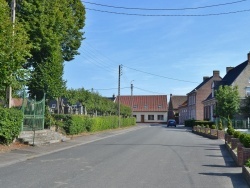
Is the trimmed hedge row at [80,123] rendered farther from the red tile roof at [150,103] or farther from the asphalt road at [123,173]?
the red tile roof at [150,103]

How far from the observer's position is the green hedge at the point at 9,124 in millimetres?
16766

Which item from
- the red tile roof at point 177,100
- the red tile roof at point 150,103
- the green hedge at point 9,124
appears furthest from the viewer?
the red tile roof at point 177,100

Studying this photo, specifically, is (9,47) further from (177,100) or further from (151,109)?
(177,100)

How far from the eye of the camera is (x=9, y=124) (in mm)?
17172

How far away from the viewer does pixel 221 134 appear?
1148 inches

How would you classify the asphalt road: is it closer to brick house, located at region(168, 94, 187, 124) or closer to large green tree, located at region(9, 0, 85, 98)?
large green tree, located at region(9, 0, 85, 98)

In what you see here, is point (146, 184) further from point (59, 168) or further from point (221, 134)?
point (221, 134)

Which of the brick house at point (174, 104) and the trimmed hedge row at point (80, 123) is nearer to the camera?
the trimmed hedge row at point (80, 123)

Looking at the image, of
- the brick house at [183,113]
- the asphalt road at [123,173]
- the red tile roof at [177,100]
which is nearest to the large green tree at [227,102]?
the asphalt road at [123,173]

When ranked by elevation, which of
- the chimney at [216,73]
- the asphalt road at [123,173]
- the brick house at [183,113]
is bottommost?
the asphalt road at [123,173]

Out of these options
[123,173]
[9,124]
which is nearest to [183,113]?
[9,124]

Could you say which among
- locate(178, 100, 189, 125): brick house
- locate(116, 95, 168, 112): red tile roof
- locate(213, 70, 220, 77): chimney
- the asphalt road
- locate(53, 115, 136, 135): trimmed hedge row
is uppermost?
locate(213, 70, 220, 77): chimney

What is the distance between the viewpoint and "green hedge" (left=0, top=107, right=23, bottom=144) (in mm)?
16766

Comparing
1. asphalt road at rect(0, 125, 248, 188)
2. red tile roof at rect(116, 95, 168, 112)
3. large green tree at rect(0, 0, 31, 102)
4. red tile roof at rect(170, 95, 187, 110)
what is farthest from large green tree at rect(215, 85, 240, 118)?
red tile roof at rect(170, 95, 187, 110)
